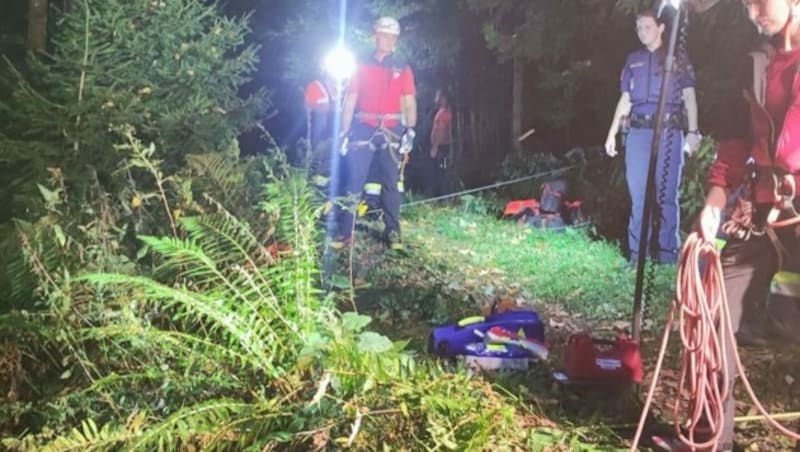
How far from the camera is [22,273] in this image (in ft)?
13.5

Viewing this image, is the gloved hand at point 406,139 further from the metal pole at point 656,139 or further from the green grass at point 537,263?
the metal pole at point 656,139

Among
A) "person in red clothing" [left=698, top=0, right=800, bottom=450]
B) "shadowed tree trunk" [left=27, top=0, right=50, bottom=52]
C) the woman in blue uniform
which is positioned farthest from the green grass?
"shadowed tree trunk" [left=27, top=0, right=50, bottom=52]

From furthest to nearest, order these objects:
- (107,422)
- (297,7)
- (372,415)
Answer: (297,7) < (107,422) < (372,415)

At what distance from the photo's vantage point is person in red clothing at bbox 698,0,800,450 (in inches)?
116

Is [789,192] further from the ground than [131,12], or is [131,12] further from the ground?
[131,12]

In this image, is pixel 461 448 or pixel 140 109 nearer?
pixel 461 448

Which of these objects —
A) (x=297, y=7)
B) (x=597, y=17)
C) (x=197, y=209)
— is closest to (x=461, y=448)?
(x=197, y=209)

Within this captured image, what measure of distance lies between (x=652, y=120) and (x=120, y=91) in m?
4.69

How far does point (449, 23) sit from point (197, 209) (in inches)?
395

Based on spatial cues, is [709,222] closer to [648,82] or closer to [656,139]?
[656,139]

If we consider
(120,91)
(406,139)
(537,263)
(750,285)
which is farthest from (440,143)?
(750,285)

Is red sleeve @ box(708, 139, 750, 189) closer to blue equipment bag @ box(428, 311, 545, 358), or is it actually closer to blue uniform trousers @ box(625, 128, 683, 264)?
blue equipment bag @ box(428, 311, 545, 358)

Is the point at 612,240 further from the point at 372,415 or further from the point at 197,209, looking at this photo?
the point at 372,415

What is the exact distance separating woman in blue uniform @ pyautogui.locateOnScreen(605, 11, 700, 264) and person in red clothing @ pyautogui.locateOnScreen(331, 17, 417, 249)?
2188mm
